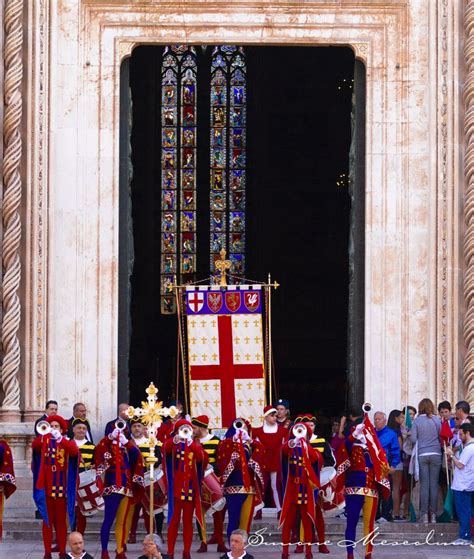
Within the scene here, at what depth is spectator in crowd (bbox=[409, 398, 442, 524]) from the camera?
20.9 metres

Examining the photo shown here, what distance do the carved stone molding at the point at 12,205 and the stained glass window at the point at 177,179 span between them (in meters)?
13.6

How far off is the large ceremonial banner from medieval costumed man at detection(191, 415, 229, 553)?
11.9ft

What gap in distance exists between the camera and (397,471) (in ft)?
70.5

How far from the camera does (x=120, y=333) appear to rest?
909 inches

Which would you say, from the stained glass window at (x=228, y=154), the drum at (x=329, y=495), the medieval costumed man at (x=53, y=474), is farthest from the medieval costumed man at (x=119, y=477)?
the stained glass window at (x=228, y=154)

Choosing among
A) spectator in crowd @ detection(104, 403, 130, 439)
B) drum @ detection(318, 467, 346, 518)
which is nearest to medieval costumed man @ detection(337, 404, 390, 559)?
drum @ detection(318, 467, 346, 518)

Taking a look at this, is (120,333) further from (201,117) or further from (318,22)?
(201,117)

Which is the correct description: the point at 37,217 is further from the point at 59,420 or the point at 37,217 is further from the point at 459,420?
the point at 459,420

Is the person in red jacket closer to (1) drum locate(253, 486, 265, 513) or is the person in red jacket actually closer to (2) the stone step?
(2) the stone step

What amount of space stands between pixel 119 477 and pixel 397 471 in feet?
13.7

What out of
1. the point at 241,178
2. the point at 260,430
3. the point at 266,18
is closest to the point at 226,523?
the point at 260,430

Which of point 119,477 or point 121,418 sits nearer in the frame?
point 119,477

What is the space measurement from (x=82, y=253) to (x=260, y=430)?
336 centimetres

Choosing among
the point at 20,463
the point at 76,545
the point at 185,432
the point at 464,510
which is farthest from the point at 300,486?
the point at 20,463
